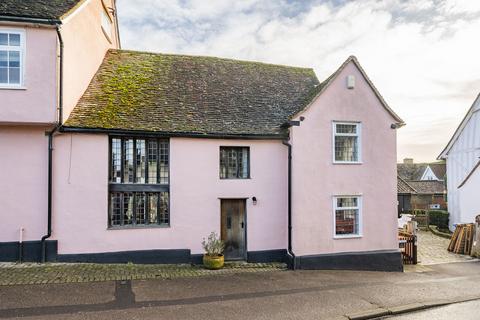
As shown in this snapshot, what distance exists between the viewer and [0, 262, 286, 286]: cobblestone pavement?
945 cm

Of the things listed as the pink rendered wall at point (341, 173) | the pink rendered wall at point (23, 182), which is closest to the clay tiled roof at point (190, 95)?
the pink rendered wall at point (341, 173)

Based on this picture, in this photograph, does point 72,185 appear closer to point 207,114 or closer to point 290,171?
point 207,114

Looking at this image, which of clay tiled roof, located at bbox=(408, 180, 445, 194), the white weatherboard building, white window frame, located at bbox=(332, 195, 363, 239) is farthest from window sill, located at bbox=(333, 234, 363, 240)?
clay tiled roof, located at bbox=(408, 180, 445, 194)

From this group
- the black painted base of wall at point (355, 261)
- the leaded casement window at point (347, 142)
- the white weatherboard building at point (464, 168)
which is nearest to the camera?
the black painted base of wall at point (355, 261)

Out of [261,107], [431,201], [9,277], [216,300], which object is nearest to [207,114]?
[261,107]

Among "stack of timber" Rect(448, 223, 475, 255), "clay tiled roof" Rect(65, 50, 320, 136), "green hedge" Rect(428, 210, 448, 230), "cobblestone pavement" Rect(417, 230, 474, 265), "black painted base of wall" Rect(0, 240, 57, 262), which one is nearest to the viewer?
"black painted base of wall" Rect(0, 240, 57, 262)

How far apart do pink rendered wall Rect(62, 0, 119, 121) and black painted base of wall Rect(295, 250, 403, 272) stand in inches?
400

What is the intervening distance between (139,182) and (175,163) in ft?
4.91

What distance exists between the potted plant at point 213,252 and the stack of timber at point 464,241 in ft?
41.5

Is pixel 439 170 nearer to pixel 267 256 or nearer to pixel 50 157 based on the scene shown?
pixel 267 256

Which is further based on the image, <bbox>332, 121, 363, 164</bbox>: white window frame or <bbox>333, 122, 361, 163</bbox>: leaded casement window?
<bbox>333, 122, 361, 163</bbox>: leaded casement window

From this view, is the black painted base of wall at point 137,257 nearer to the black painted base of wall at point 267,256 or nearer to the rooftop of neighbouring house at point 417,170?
the black painted base of wall at point 267,256

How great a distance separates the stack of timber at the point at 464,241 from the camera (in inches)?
650

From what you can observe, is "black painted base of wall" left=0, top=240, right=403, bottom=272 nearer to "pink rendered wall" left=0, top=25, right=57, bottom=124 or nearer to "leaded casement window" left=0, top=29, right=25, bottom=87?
"pink rendered wall" left=0, top=25, right=57, bottom=124
